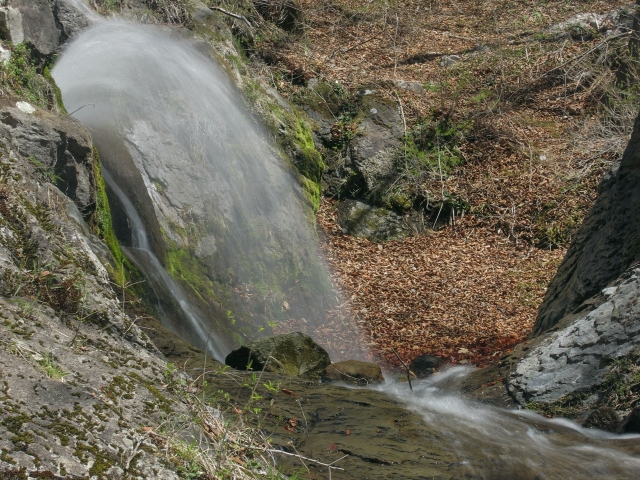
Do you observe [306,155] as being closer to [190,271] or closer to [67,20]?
[190,271]

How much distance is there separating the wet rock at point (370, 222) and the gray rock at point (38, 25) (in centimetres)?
619

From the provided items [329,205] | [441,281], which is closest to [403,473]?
[441,281]

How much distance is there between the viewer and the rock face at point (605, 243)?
265 inches

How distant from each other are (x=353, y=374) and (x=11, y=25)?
18.6 feet

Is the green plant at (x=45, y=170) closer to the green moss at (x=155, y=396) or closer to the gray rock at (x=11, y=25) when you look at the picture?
the gray rock at (x=11, y=25)

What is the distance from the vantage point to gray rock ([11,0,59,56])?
8.51 metres

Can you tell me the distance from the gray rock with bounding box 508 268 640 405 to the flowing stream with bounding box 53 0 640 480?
1.38ft

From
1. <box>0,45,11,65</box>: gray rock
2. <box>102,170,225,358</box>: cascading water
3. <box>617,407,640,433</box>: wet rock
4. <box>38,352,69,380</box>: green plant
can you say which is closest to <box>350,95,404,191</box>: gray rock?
<box>102,170,225,358</box>: cascading water

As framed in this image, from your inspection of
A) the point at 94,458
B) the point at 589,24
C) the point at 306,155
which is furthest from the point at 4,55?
the point at 589,24

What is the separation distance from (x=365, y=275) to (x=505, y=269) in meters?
2.41

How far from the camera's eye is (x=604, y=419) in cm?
514

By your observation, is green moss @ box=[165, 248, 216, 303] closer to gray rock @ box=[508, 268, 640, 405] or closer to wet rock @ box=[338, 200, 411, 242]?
wet rock @ box=[338, 200, 411, 242]

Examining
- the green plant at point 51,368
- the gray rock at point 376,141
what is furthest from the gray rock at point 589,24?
the green plant at point 51,368

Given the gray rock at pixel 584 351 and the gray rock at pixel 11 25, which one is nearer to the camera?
the gray rock at pixel 584 351
